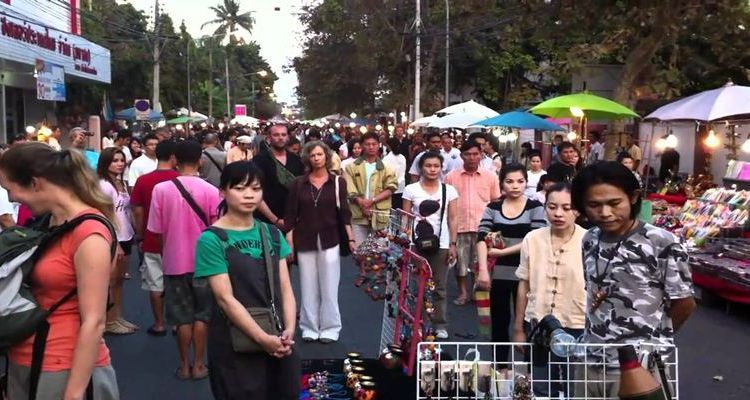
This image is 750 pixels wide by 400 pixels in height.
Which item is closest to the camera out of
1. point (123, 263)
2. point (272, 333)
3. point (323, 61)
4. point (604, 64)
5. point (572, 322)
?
point (272, 333)

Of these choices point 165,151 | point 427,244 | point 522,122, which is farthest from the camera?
point 522,122

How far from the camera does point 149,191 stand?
20.7 ft

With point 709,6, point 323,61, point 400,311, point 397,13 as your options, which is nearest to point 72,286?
point 400,311

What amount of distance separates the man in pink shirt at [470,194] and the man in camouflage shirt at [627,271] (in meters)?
4.73

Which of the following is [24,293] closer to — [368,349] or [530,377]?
[530,377]

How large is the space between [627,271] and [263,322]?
5.15 feet

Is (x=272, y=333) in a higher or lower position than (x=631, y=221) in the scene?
lower

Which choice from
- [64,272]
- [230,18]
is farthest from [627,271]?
[230,18]

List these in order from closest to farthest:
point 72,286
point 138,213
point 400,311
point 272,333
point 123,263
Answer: point 72,286 → point 272,333 → point 400,311 → point 138,213 → point 123,263

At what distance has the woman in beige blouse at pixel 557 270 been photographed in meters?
4.44

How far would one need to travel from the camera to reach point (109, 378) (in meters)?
2.96

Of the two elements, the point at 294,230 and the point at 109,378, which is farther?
the point at 294,230

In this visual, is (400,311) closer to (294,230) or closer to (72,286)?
(294,230)

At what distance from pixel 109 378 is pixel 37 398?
301 millimetres
